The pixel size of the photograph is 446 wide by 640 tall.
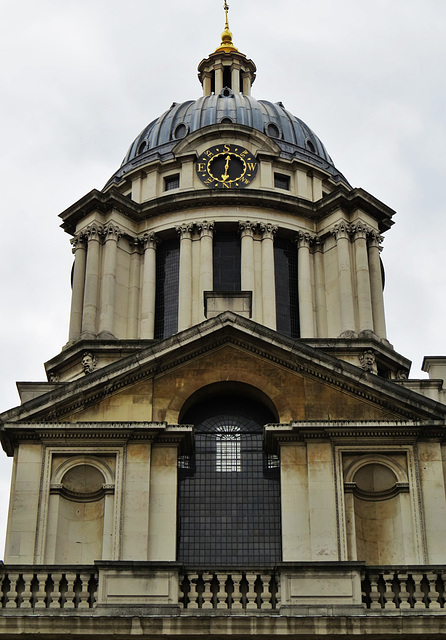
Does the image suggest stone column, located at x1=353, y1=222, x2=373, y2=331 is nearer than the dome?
Yes

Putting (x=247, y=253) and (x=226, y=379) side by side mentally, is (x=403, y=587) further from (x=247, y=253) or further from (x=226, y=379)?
(x=247, y=253)

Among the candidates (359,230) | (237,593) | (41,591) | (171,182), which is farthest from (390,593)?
(171,182)

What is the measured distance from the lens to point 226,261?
4397 centimetres

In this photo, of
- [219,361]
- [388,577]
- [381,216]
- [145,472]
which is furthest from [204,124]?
[388,577]

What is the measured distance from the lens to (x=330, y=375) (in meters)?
30.1

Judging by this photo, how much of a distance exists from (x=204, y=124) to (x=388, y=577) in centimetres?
2730

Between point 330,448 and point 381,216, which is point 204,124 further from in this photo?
point 330,448

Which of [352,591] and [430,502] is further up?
[430,502]

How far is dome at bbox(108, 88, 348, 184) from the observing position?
49156 mm

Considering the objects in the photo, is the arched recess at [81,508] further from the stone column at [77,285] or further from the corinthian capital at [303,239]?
the corinthian capital at [303,239]

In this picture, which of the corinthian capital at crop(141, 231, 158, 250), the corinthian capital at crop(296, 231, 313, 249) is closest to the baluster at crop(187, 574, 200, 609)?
the corinthian capital at crop(141, 231, 158, 250)

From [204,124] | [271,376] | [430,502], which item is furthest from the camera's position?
[204,124]

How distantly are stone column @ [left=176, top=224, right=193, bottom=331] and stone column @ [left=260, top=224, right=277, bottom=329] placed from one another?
2.53 meters

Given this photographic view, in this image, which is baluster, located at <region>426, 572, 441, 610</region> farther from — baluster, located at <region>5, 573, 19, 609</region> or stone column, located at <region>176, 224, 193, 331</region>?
stone column, located at <region>176, 224, 193, 331</region>
